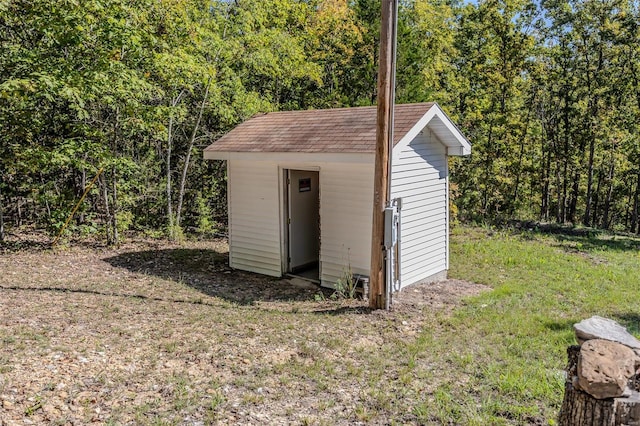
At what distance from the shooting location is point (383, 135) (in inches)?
241

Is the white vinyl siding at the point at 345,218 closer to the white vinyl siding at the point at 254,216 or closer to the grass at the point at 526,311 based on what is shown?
the white vinyl siding at the point at 254,216

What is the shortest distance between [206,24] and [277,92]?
444 cm

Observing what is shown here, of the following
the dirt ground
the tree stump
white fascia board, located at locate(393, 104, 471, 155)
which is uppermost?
white fascia board, located at locate(393, 104, 471, 155)

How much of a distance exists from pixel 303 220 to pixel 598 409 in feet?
21.9

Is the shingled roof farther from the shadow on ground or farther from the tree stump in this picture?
the tree stump

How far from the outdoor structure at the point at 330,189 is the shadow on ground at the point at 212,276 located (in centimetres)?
37

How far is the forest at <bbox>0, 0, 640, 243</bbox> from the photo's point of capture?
8547 millimetres

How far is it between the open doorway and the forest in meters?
3.22

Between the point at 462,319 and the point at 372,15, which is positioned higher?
the point at 372,15

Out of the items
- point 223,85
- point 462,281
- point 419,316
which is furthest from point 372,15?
point 419,316

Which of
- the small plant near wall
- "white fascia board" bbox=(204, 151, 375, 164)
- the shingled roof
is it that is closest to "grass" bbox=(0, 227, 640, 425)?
the small plant near wall

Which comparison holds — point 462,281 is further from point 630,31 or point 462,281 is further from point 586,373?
point 630,31

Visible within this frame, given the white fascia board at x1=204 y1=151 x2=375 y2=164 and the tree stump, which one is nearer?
the tree stump

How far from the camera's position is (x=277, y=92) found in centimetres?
1530
